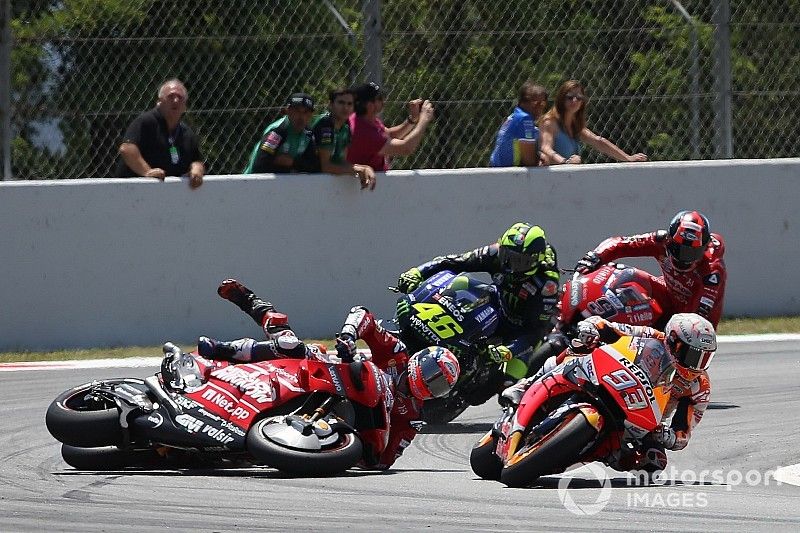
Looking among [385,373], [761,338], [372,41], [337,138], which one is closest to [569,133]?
[372,41]

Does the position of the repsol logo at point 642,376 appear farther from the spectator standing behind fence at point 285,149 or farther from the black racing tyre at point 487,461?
the spectator standing behind fence at point 285,149

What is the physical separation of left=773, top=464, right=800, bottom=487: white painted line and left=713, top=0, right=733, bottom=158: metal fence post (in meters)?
5.17

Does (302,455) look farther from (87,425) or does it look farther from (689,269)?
(689,269)

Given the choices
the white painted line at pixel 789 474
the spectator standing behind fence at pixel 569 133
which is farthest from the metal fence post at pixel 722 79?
the white painted line at pixel 789 474

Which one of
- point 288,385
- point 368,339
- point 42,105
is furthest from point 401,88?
point 288,385

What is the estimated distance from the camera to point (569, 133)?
11.5m

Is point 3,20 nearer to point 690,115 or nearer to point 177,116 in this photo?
point 177,116

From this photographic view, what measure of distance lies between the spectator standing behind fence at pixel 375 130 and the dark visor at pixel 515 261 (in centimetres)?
295

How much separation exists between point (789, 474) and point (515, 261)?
7.01ft

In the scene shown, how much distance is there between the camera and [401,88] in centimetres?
1148

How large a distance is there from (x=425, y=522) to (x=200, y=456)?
1.86 metres

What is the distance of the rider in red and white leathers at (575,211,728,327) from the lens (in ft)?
29.2

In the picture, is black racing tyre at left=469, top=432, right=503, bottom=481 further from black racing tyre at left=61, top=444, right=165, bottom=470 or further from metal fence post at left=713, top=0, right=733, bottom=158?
metal fence post at left=713, top=0, right=733, bottom=158

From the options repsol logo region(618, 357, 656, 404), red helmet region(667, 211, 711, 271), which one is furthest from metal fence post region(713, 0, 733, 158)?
repsol logo region(618, 357, 656, 404)
